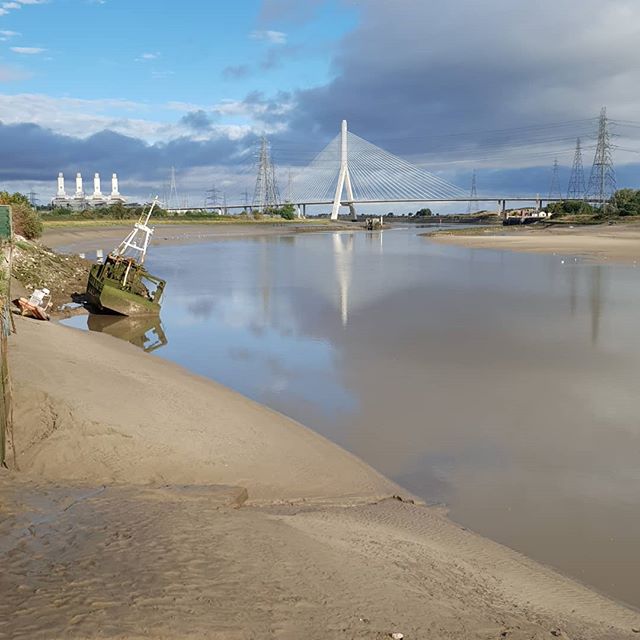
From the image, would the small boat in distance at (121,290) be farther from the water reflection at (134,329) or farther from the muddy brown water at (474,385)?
the muddy brown water at (474,385)

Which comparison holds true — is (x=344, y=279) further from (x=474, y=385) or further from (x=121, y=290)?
(x=474, y=385)

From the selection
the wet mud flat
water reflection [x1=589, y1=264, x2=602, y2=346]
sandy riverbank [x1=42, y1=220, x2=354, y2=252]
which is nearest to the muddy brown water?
water reflection [x1=589, y1=264, x2=602, y2=346]

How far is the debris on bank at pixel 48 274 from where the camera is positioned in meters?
18.4

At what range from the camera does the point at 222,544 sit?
3775 mm

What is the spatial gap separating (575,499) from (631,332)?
8.83m

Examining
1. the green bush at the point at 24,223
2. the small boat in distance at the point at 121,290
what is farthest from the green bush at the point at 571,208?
the small boat in distance at the point at 121,290

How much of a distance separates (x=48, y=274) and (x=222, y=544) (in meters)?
18.8

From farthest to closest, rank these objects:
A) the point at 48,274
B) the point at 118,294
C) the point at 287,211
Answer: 1. the point at 287,211
2. the point at 48,274
3. the point at 118,294

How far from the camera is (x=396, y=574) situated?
12.3ft

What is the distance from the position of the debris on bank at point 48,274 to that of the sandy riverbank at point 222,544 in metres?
11.2

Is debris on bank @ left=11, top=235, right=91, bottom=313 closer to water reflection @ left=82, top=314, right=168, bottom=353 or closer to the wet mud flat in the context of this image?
water reflection @ left=82, top=314, right=168, bottom=353

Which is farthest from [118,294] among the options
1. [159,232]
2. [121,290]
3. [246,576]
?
[159,232]

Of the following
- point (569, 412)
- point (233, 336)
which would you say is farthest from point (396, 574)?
point (233, 336)

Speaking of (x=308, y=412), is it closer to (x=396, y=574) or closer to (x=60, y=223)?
(x=396, y=574)
